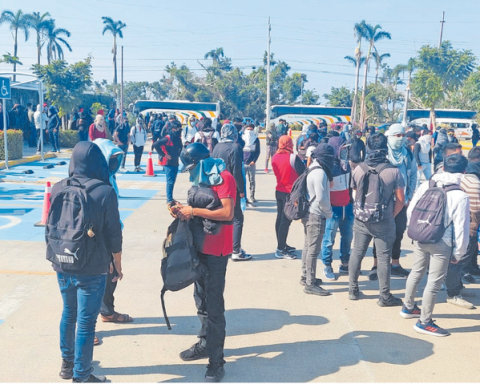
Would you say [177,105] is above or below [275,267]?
above

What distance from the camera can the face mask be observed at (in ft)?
21.2

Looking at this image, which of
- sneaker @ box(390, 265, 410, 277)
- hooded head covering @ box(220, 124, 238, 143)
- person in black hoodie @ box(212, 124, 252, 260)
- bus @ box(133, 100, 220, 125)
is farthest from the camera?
bus @ box(133, 100, 220, 125)

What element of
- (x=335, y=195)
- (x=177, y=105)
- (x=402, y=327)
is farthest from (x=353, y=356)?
(x=177, y=105)

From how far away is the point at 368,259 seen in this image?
300 inches

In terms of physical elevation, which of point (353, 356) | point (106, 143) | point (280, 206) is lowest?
point (353, 356)

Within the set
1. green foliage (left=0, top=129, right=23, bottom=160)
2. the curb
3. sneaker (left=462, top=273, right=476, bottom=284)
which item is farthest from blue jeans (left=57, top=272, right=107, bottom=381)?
green foliage (left=0, top=129, right=23, bottom=160)

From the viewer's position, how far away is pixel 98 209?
11.7 feet

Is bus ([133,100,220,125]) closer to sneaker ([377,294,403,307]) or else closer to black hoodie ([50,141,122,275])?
sneaker ([377,294,403,307])

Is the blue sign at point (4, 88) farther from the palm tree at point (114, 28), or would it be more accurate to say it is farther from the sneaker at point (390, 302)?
the palm tree at point (114, 28)

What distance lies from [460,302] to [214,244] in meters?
3.33

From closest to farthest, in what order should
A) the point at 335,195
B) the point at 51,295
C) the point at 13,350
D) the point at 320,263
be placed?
the point at 13,350 < the point at 51,295 < the point at 335,195 < the point at 320,263

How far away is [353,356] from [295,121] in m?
47.7

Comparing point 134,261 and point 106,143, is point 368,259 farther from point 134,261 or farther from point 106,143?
point 106,143

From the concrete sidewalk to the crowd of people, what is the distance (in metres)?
0.20
